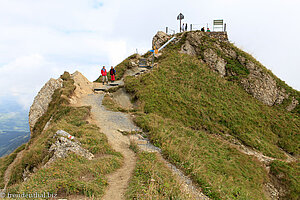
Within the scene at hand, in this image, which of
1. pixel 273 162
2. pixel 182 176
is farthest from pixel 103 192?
pixel 273 162

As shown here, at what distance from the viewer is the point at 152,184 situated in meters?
7.43

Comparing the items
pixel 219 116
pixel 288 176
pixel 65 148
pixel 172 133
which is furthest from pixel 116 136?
pixel 288 176

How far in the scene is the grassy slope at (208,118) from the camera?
54.7 ft

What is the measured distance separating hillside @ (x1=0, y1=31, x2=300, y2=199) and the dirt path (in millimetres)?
79

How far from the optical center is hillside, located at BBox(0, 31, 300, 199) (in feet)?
29.6

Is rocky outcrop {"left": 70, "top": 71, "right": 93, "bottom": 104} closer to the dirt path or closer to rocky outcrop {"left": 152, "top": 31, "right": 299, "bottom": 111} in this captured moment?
the dirt path

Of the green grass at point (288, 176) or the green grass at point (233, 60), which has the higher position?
the green grass at point (233, 60)

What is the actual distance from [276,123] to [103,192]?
31.2m

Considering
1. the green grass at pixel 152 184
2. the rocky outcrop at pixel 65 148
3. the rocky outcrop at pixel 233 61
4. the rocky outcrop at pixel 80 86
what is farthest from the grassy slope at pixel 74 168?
the rocky outcrop at pixel 233 61

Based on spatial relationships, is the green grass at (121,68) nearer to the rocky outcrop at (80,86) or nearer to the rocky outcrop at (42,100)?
the rocky outcrop at (80,86)

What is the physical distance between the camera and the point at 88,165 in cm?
972

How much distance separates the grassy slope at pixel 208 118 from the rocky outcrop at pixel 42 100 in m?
11.4

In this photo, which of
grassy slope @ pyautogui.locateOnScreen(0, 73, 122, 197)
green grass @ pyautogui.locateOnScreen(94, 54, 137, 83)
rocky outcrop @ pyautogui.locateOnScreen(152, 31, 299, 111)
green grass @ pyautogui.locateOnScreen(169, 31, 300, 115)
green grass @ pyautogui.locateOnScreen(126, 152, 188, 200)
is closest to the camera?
green grass @ pyautogui.locateOnScreen(126, 152, 188, 200)

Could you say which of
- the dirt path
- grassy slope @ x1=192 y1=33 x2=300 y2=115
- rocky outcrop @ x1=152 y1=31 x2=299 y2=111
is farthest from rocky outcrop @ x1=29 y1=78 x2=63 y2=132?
grassy slope @ x1=192 y1=33 x2=300 y2=115
